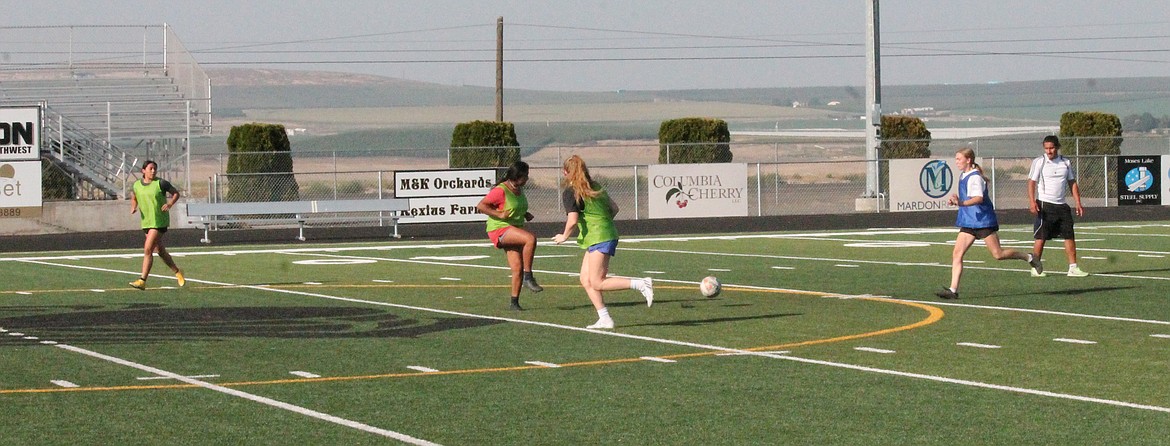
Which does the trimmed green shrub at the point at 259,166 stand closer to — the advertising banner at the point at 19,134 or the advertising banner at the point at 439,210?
the advertising banner at the point at 439,210

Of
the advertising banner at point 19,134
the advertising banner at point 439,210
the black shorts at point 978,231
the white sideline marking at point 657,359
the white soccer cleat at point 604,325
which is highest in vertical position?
the advertising banner at point 19,134

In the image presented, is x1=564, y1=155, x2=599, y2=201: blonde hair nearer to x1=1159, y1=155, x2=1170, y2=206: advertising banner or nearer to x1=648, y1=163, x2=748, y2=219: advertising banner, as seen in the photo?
x1=648, y1=163, x2=748, y2=219: advertising banner

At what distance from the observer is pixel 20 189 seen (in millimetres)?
35562

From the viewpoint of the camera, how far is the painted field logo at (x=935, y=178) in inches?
1511

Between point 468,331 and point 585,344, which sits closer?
point 585,344

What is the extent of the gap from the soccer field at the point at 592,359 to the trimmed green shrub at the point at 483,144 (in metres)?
19.3

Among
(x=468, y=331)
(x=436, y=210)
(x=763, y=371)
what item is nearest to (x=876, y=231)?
(x=436, y=210)

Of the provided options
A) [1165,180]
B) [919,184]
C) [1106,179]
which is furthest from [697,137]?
[1165,180]

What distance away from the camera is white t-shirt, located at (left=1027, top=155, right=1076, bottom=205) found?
19.5 metres

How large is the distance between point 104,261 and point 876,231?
14.8m

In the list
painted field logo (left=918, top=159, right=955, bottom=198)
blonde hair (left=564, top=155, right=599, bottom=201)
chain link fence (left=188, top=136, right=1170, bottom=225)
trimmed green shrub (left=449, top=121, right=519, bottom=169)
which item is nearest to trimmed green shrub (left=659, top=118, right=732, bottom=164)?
chain link fence (left=188, top=136, right=1170, bottom=225)

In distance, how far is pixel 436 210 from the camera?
35281 millimetres

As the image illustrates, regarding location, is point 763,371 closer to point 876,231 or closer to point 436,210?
point 876,231

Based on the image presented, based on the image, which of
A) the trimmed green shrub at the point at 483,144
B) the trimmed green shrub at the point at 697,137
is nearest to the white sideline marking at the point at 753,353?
the trimmed green shrub at the point at 483,144
